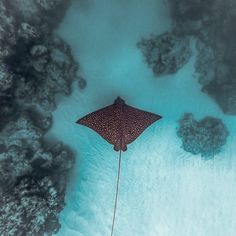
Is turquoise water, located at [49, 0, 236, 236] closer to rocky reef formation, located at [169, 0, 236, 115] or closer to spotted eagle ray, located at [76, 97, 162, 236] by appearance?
rocky reef formation, located at [169, 0, 236, 115]

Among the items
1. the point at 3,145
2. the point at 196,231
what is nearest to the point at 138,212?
the point at 196,231

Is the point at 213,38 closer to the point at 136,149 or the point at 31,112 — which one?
the point at 136,149

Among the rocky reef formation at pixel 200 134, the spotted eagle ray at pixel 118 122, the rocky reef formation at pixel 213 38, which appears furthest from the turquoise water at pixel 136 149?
the spotted eagle ray at pixel 118 122

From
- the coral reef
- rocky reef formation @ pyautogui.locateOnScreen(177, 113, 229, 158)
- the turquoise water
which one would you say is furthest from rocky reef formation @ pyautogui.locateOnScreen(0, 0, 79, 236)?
rocky reef formation @ pyautogui.locateOnScreen(177, 113, 229, 158)

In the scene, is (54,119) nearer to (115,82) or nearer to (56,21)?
(115,82)

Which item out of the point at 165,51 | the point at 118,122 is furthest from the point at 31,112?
the point at 165,51

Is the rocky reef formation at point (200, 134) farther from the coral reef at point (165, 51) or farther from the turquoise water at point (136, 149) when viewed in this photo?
the coral reef at point (165, 51)
